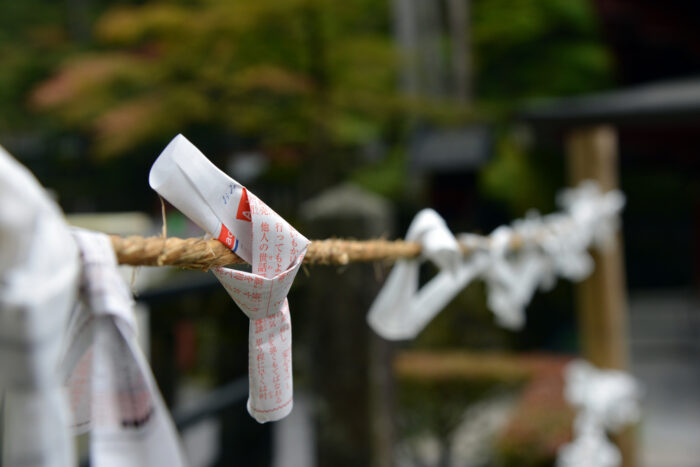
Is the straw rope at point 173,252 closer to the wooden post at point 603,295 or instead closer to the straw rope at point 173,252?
the straw rope at point 173,252

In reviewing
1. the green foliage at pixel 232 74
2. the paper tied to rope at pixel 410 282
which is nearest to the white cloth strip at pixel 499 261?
the paper tied to rope at pixel 410 282

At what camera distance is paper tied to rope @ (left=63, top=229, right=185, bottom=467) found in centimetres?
42

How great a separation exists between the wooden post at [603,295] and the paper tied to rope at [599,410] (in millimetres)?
47

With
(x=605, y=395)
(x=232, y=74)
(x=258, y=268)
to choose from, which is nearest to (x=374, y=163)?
(x=232, y=74)

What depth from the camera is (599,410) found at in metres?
2.11

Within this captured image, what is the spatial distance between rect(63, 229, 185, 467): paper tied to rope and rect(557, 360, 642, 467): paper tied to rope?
6.39 ft

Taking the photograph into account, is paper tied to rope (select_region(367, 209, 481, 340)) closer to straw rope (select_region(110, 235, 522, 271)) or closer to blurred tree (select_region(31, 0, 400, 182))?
straw rope (select_region(110, 235, 522, 271))

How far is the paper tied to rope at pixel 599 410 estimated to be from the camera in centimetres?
210

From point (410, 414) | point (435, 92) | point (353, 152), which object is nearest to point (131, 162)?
point (353, 152)

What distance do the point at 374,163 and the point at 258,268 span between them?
6.10 meters

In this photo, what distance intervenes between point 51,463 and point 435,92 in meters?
6.72

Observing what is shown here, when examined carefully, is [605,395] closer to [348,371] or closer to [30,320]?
[348,371]

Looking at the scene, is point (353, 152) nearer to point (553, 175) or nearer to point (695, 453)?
point (553, 175)

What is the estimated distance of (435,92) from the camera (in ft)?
22.2
